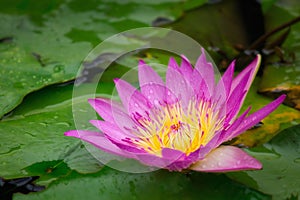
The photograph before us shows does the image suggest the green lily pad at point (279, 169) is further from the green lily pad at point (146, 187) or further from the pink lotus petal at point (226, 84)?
the pink lotus petal at point (226, 84)

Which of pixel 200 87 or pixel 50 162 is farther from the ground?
pixel 200 87

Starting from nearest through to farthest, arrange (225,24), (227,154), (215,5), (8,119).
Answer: (227,154), (8,119), (225,24), (215,5)

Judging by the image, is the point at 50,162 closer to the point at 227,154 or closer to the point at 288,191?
the point at 227,154

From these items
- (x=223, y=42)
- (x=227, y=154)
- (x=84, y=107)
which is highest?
(x=223, y=42)

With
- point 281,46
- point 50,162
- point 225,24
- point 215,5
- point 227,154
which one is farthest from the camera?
point 215,5

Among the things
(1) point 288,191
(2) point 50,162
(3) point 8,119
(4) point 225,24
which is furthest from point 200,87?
→ (4) point 225,24

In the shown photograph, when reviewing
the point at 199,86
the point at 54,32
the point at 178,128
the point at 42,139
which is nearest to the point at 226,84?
the point at 199,86

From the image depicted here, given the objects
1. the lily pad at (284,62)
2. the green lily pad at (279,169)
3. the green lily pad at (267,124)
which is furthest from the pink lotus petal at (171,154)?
the lily pad at (284,62)
